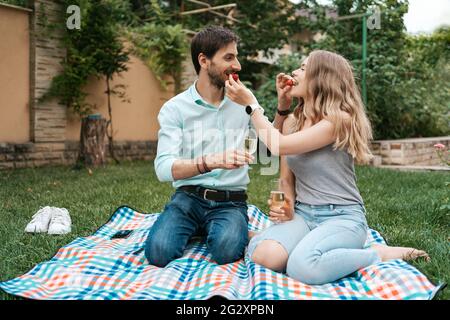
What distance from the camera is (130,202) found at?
16.2 ft

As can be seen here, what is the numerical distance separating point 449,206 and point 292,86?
1.65 metres

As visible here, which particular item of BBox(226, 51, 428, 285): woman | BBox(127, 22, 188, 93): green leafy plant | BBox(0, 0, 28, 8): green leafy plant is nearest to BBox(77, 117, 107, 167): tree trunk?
BBox(0, 0, 28, 8): green leafy plant

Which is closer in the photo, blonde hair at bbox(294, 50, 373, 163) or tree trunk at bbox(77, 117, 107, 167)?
blonde hair at bbox(294, 50, 373, 163)

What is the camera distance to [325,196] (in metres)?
2.81

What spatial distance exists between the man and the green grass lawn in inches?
34.4

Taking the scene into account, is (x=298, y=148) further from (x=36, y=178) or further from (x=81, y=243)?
(x=36, y=178)

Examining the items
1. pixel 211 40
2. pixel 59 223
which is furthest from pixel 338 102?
pixel 59 223

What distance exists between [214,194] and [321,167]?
0.69 meters

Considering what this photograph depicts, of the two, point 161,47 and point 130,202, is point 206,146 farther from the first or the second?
point 161,47

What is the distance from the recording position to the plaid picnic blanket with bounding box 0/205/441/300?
7.72ft

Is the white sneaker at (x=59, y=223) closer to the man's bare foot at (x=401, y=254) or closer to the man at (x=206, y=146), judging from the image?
the man at (x=206, y=146)

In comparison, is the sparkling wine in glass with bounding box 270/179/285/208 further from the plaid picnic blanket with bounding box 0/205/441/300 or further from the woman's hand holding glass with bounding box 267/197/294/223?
the plaid picnic blanket with bounding box 0/205/441/300

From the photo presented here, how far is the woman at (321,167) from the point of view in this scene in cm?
266

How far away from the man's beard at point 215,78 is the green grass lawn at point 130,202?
1.45 meters
